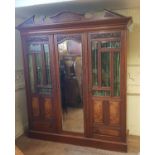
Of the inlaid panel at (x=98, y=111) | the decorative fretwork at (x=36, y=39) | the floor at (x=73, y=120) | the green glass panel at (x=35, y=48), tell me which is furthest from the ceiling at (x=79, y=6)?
the floor at (x=73, y=120)

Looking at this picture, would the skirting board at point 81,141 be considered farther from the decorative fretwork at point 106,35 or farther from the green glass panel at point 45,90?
the decorative fretwork at point 106,35

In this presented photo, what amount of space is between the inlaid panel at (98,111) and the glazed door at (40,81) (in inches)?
27.3

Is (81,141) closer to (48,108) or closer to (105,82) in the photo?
(48,108)

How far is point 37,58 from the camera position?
9.70 ft

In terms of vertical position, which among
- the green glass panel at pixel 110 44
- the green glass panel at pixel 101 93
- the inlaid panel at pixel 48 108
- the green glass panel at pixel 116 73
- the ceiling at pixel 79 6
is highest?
the ceiling at pixel 79 6

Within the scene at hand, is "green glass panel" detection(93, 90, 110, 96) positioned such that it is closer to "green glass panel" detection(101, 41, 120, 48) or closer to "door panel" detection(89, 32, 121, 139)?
"door panel" detection(89, 32, 121, 139)

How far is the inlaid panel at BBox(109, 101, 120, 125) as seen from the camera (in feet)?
8.54

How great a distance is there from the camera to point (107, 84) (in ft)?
8.66

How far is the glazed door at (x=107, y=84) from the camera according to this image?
8.27ft

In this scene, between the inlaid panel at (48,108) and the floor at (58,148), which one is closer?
the floor at (58,148)

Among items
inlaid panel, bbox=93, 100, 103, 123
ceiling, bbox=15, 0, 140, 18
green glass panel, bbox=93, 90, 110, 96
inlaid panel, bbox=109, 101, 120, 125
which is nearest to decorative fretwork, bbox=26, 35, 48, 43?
ceiling, bbox=15, 0, 140, 18

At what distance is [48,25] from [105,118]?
1614 mm
